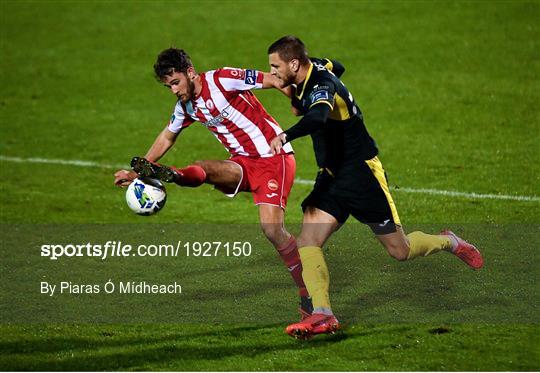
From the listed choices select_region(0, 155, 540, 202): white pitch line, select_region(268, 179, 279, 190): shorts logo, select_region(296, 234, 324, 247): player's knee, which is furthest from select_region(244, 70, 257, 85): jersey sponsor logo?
select_region(0, 155, 540, 202): white pitch line

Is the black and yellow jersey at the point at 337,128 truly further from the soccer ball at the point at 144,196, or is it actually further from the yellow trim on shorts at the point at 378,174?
the soccer ball at the point at 144,196

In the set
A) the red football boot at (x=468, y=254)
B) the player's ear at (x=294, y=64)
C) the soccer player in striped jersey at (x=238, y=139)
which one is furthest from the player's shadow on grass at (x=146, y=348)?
the player's ear at (x=294, y=64)

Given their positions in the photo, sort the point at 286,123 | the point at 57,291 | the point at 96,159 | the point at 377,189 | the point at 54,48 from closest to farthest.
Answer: the point at 377,189
the point at 57,291
the point at 96,159
the point at 286,123
the point at 54,48

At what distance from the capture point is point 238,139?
10.1 m

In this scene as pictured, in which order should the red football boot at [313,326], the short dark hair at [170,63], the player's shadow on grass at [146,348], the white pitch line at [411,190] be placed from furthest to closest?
the white pitch line at [411,190] → the short dark hair at [170,63] → the red football boot at [313,326] → the player's shadow on grass at [146,348]

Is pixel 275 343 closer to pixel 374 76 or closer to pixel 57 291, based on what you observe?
pixel 57 291

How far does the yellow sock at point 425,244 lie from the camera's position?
388 inches

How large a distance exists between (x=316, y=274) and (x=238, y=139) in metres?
1.66

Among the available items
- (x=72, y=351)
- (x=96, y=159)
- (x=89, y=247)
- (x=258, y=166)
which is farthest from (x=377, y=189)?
(x=96, y=159)

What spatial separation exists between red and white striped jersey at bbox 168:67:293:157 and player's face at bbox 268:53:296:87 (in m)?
0.64

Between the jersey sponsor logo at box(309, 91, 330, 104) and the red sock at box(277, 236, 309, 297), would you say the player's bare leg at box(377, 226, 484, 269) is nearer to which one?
the red sock at box(277, 236, 309, 297)

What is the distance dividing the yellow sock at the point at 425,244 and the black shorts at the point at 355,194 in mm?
523

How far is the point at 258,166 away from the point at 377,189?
1152 mm

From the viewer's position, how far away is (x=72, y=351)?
8.75 m
